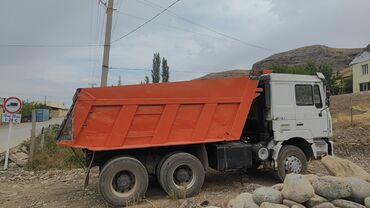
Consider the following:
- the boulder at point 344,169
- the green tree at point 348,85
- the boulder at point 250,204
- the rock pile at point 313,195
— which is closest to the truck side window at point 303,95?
the boulder at point 344,169

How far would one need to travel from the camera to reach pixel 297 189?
6.29m

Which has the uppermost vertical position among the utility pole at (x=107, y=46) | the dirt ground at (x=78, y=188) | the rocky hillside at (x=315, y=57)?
the rocky hillside at (x=315, y=57)

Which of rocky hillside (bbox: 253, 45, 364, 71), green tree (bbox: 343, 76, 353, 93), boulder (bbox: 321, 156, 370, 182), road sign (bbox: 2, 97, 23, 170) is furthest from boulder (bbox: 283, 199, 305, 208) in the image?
rocky hillside (bbox: 253, 45, 364, 71)

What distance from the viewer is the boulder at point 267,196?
20.7ft

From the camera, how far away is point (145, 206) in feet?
25.6

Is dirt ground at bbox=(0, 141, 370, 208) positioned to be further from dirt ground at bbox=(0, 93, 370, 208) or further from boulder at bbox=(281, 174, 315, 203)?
boulder at bbox=(281, 174, 315, 203)

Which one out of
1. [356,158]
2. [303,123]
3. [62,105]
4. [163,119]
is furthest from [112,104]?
[62,105]

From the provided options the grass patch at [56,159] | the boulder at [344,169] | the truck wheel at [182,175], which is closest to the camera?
the boulder at [344,169]

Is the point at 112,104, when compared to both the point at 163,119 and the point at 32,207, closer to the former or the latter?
the point at 163,119

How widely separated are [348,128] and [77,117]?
658 inches

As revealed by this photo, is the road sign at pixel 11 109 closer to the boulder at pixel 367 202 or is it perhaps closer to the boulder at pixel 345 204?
the boulder at pixel 345 204

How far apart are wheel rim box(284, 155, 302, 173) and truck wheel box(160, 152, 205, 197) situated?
245 centimetres

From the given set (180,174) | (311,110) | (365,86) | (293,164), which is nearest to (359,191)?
(293,164)

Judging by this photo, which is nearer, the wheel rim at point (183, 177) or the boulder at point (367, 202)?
the boulder at point (367, 202)
